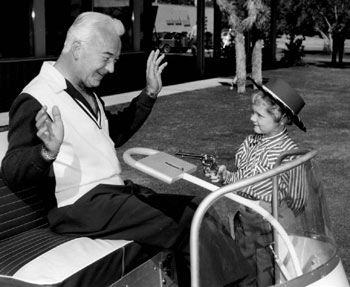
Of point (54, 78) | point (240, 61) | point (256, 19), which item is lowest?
point (240, 61)

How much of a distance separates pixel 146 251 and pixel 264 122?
955 millimetres

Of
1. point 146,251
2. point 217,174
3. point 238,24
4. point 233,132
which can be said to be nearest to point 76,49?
point 217,174

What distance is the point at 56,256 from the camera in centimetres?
298

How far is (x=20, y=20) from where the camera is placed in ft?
49.6

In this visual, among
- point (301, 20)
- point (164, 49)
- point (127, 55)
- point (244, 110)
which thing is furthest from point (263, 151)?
point (301, 20)

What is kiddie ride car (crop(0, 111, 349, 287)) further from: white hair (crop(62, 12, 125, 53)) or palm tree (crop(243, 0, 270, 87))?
palm tree (crop(243, 0, 270, 87))

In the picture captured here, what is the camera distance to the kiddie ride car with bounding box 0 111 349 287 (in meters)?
2.64

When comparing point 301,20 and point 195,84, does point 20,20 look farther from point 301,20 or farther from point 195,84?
point 301,20

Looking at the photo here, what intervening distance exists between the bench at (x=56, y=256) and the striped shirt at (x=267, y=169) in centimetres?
58

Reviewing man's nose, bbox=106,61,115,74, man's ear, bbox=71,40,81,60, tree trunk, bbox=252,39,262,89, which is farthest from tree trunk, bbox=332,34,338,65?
man's ear, bbox=71,40,81,60

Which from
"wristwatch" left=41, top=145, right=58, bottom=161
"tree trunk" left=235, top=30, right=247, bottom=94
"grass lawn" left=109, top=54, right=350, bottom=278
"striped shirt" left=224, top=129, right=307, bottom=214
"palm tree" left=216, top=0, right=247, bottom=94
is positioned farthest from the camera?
"tree trunk" left=235, top=30, right=247, bottom=94

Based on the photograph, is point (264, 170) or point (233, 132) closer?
point (264, 170)

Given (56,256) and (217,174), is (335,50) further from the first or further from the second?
(56,256)

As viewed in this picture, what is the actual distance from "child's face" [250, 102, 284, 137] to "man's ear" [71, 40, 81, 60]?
0.98m
